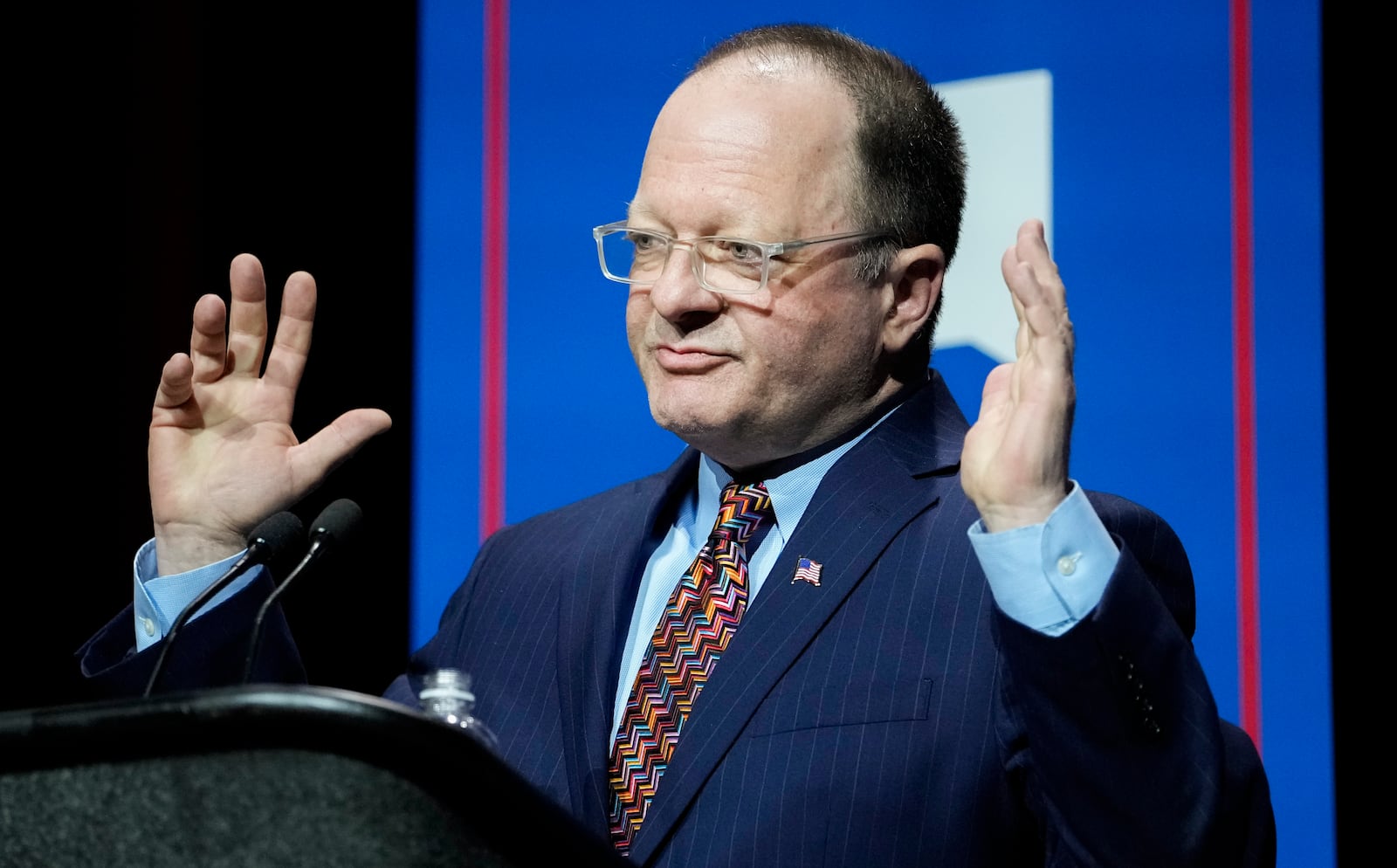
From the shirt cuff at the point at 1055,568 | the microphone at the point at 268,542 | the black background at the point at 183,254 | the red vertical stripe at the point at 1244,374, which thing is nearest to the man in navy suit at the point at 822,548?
the shirt cuff at the point at 1055,568

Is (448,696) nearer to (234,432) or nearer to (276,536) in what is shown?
(276,536)

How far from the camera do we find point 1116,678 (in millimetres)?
1175

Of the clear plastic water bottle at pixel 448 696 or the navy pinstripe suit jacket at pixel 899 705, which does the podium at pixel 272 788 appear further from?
the navy pinstripe suit jacket at pixel 899 705

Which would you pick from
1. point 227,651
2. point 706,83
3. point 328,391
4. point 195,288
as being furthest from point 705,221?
point 195,288

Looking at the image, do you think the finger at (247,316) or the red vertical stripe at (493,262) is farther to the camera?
the red vertical stripe at (493,262)

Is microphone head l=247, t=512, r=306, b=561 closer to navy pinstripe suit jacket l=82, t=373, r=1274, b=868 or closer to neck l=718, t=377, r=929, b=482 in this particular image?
navy pinstripe suit jacket l=82, t=373, r=1274, b=868

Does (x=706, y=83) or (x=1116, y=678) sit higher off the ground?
(x=706, y=83)

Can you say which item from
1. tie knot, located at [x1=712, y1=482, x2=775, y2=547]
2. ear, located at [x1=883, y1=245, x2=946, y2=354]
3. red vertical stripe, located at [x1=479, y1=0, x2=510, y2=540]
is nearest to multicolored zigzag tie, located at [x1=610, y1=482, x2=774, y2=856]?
tie knot, located at [x1=712, y1=482, x2=775, y2=547]

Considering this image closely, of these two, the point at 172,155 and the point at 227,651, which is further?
the point at 172,155

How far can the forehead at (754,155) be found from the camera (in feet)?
5.56

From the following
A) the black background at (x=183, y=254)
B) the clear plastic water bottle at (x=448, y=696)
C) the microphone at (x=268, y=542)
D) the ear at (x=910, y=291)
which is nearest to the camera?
the clear plastic water bottle at (x=448, y=696)

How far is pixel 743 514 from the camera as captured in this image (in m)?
1.70

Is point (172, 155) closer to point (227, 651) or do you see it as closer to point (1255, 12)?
point (227, 651)

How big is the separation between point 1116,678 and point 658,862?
516 mm
